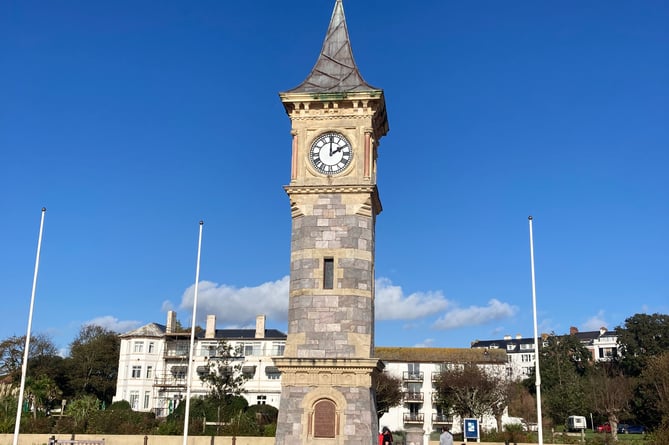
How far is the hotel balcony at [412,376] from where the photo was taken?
3073 inches

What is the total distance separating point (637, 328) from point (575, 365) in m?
9.85

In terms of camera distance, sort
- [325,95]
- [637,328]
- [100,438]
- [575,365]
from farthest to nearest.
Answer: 1. [575,365]
2. [637,328]
3. [100,438]
4. [325,95]

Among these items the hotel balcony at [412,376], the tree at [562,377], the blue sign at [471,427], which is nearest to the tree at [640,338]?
the tree at [562,377]

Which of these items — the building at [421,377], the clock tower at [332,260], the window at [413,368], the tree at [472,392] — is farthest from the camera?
the window at [413,368]

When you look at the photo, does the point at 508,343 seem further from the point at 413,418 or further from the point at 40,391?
the point at 40,391

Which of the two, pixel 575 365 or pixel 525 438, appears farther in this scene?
pixel 575 365

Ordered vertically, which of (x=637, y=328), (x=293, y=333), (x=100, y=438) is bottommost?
(x=100, y=438)

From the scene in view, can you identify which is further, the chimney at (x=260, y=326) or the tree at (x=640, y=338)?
the tree at (x=640, y=338)

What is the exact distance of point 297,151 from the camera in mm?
28094

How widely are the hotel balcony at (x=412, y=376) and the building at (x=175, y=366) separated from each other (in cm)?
1481

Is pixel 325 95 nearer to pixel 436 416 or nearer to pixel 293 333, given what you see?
pixel 293 333

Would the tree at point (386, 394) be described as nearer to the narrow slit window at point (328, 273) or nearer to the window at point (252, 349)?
the window at point (252, 349)

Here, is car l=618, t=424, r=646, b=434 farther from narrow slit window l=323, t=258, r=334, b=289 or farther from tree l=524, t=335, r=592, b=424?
narrow slit window l=323, t=258, r=334, b=289

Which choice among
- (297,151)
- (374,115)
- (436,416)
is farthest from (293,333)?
(436,416)
